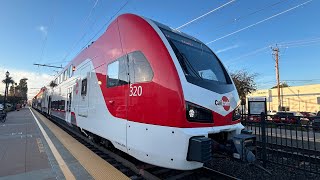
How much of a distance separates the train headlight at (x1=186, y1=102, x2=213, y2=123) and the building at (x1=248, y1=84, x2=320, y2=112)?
142ft

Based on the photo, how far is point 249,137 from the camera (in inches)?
186

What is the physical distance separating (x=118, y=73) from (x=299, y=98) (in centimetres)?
4738

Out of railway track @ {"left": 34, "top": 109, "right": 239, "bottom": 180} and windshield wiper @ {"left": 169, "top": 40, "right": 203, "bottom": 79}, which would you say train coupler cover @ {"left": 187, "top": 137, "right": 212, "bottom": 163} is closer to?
railway track @ {"left": 34, "top": 109, "right": 239, "bottom": 180}

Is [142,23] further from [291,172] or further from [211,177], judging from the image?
[291,172]

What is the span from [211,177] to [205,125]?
134 cm

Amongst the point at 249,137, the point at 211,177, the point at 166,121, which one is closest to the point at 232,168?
the point at 211,177

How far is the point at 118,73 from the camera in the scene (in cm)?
548

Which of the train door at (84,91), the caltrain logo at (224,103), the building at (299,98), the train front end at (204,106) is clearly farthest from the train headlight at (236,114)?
the building at (299,98)

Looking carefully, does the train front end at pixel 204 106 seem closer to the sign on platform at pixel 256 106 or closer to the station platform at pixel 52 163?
the station platform at pixel 52 163

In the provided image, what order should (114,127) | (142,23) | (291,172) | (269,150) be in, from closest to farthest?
(142,23) → (114,127) → (291,172) → (269,150)

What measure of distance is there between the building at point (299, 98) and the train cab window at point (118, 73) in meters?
43.2

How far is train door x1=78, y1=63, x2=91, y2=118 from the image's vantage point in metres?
7.50

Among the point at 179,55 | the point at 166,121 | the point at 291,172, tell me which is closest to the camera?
the point at 166,121

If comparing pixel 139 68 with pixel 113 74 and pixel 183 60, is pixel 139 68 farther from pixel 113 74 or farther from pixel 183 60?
pixel 113 74
